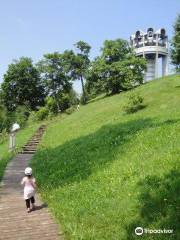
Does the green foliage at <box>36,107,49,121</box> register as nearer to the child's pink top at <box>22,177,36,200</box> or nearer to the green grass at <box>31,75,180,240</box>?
the green grass at <box>31,75,180,240</box>

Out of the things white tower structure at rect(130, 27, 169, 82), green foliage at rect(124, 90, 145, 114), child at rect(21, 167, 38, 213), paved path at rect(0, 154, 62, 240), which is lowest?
paved path at rect(0, 154, 62, 240)

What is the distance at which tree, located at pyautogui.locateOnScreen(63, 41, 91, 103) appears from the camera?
5300 centimetres

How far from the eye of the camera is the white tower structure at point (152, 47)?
69812 millimetres

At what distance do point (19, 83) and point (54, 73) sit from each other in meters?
11.2

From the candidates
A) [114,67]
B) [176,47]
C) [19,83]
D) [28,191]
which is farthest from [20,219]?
[19,83]

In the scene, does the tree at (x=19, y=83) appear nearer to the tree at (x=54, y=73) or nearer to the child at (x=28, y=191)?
the tree at (x=54, y=73)

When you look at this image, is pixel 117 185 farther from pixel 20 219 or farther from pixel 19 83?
pixel 19 83

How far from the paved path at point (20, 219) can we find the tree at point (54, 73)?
42.7 m

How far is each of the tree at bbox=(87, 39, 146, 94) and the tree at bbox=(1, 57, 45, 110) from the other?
18.4 m

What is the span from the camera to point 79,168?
1180 centimetres

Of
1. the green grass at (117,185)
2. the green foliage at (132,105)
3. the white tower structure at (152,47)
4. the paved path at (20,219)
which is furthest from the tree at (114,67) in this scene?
the paved path at (20,219)

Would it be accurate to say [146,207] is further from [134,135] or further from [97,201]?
[134,135]

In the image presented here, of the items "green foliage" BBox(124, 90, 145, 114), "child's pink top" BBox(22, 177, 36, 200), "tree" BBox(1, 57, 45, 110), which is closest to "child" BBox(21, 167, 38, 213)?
"child's pink top" BBox(22, 177, 36, 200)

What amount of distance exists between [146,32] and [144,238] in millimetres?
75179
